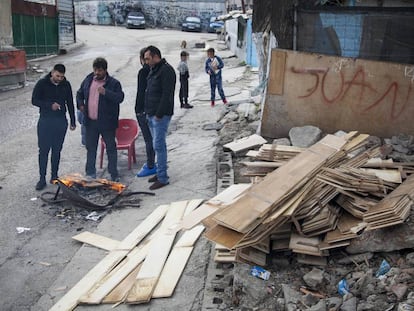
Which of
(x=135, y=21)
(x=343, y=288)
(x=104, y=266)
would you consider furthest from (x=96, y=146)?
(x=135, y=21)

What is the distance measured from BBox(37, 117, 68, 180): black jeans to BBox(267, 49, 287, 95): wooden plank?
130 inches

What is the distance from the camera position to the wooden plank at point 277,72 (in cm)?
749

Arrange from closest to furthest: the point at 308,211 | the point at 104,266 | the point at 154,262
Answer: the point at 308,211, the point at 154,262, the point at 104,266

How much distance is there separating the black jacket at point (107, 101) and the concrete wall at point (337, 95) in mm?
2354

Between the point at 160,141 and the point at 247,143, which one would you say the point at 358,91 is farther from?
the point at 160,141

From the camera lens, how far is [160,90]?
6.97m

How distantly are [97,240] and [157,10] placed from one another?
44386mm

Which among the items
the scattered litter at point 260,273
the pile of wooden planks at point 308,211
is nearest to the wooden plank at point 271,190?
the pile of wooden planks at point 308,211

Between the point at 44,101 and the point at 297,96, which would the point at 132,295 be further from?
the point at 297,96

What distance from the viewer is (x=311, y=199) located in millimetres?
4445

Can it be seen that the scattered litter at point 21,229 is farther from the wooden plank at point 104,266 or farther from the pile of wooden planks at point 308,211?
the pile of wooden planks at point 308,211

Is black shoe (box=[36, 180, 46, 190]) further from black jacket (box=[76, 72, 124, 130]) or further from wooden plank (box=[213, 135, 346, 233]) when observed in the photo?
wooden plank (box=[213, 135, 346, 233])

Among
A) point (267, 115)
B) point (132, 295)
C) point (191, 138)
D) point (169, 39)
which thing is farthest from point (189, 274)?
point (169, 39)

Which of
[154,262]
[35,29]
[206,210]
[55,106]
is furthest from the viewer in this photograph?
[35,29]
